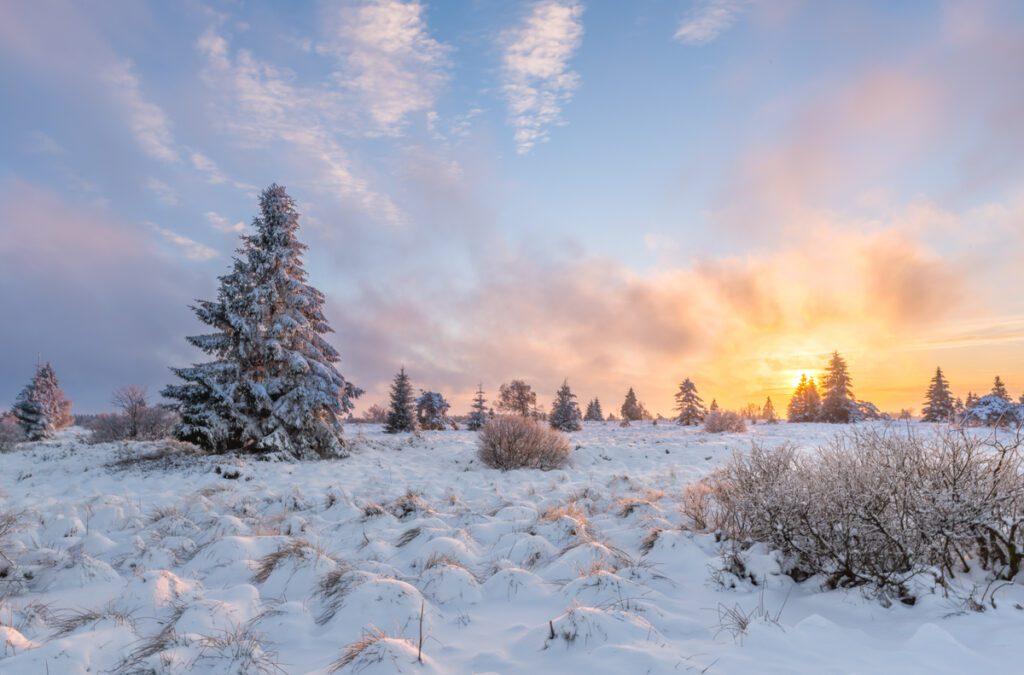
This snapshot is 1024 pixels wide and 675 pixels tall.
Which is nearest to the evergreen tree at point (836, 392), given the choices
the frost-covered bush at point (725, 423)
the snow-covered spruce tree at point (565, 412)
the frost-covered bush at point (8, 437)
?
the frost-covered bush at point (725, 423)

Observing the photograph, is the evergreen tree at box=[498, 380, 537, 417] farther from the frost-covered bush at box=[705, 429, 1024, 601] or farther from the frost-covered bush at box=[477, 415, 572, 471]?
the frost-covered bush at box=[705, 429, 1024, 601]

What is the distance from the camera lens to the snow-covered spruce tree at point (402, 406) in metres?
29.0

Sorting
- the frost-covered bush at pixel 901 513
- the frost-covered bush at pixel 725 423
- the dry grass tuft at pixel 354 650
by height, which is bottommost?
the dry grass tuft at pixel 354 650

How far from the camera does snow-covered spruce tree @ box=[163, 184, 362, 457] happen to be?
1466 centimetres

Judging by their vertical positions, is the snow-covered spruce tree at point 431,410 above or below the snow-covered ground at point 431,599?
above

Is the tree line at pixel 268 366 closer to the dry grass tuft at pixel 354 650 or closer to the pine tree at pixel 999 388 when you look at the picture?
the dry grass tuft at pixel 354 650

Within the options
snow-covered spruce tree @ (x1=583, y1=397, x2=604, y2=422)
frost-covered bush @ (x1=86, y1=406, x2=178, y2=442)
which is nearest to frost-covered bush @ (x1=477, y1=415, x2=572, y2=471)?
frost-covered bush @ (x1=86, y1=406, x2=178, y2=442)

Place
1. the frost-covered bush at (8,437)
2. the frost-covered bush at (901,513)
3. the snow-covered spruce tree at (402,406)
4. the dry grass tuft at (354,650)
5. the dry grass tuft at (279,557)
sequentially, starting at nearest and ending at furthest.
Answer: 1. the dry grass tuft at (354,650)
2. the frost-covered bush at (901,513)
3. the dry grass tuft at (279,557)
4. the frost-covered bush at (8,437)
5. the snow-covered spruce tree at (402,406)

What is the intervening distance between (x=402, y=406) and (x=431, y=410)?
490 cm

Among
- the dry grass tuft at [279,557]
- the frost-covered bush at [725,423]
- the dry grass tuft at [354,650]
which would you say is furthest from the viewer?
the frost-covered bush at [725,423]

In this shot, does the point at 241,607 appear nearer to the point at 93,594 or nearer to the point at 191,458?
the point at 93,594

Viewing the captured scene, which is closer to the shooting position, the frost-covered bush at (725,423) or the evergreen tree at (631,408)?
the frost-covered bush at (725,423)

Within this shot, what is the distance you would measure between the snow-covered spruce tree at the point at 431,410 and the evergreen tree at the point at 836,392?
26832 mm

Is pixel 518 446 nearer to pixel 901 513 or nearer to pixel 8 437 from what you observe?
pixel 901 513
